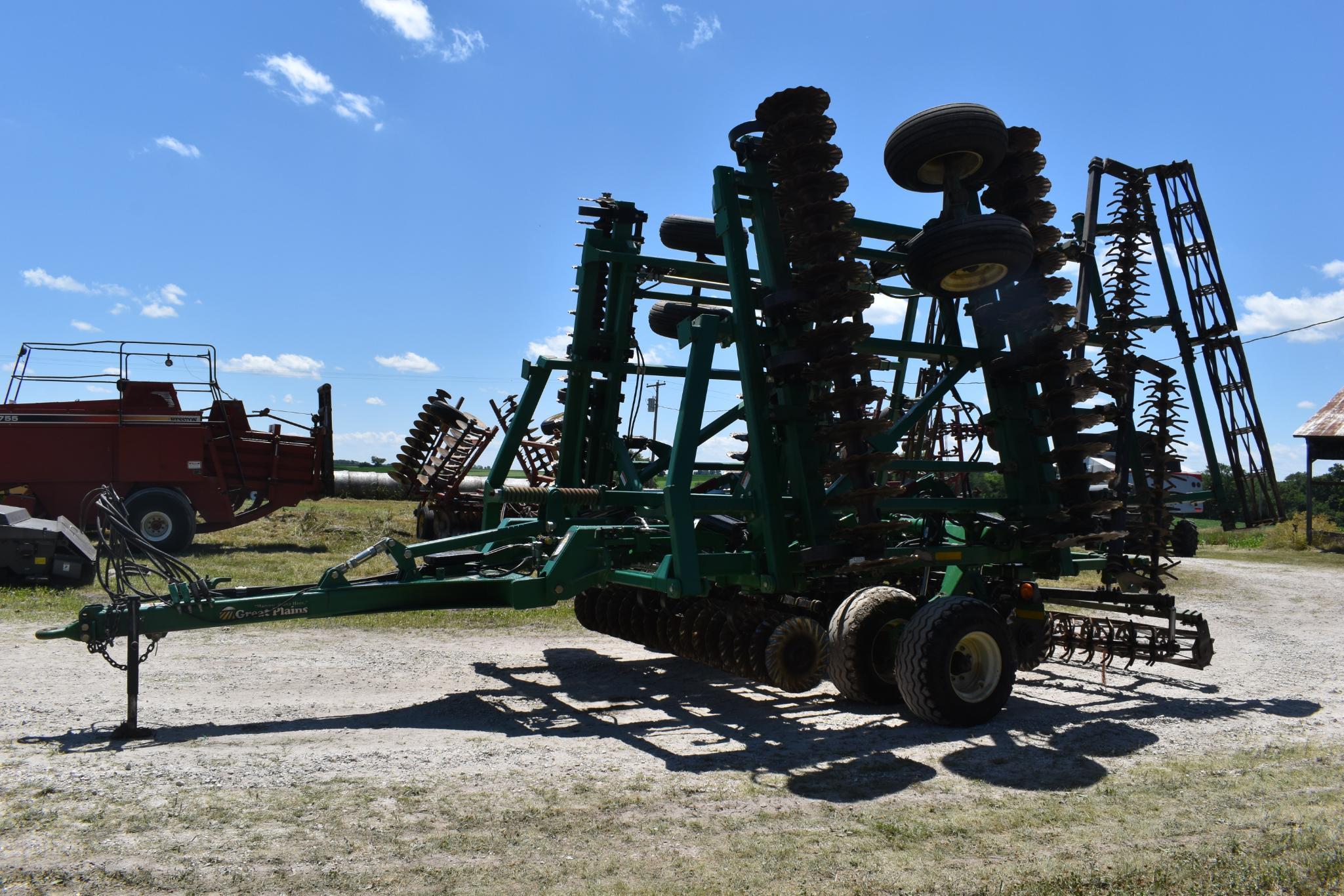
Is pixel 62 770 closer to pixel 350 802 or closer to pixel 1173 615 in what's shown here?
pixel 350 802

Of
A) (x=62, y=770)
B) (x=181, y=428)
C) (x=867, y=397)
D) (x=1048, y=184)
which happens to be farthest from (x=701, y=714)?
(x=181, y=428)

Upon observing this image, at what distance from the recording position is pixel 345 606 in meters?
6.65

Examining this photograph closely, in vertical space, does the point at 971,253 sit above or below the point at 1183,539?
above

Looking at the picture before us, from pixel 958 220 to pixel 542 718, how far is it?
4.52 meters

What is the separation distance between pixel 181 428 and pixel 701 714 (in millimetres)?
14547

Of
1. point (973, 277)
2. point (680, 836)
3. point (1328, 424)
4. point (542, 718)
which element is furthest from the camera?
point (1328, 424)

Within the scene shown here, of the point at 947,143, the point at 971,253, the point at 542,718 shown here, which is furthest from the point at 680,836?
the point at 947,143

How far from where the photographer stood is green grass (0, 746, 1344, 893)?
391 centimetres

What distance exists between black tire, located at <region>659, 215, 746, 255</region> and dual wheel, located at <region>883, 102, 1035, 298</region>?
8.90 ft

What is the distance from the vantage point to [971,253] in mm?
7090

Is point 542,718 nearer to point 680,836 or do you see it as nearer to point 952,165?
point 680,836

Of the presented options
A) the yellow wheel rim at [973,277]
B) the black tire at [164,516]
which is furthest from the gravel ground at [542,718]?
the black tire at [164,516]

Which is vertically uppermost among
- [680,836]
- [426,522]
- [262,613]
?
[426,522]

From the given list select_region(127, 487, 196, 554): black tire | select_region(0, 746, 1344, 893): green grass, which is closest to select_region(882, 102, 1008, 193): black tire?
select_region(0, 746, 1344, 893): green grass
